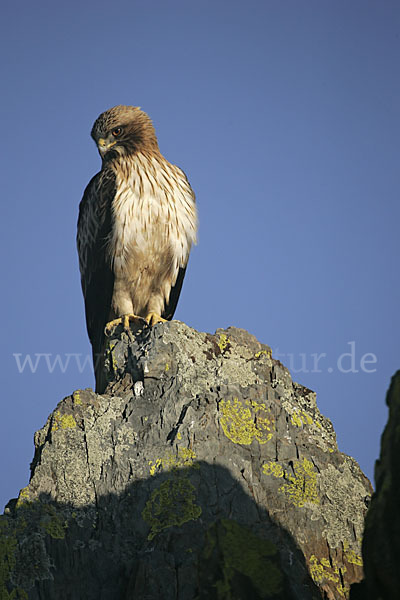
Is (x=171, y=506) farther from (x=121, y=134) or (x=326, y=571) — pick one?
(x=121, y=134)

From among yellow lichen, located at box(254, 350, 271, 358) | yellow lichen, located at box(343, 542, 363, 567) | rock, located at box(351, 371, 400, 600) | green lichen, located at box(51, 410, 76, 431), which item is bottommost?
rock, located at box(351, 371, 400, 600)

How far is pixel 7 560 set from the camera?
11.7ft

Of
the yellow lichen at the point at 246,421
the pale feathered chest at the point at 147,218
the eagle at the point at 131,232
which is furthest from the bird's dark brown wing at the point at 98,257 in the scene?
the yellow lichen at the point at 246,421

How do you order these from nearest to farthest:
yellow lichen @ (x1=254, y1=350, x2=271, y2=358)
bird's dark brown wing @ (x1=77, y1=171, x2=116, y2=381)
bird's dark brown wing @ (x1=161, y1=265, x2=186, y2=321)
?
1. yellow lichen @ (x1=254, y1=350, x2=271, y2=358)
2. bird's dark brown wing @ (x1=77, y1=171, x2=116, y2=381)
3. bird's dark brown wing @ (x1=161, y1=265, x2=186, y2=321)

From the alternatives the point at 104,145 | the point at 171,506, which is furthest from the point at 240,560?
the point at 104,145

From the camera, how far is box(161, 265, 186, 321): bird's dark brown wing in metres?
8.08

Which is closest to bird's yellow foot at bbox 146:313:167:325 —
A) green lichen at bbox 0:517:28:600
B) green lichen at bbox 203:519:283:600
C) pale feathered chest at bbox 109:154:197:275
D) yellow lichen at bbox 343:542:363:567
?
→ pale feathered chest at bbox 109:154:197:275

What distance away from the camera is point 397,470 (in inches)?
91.4

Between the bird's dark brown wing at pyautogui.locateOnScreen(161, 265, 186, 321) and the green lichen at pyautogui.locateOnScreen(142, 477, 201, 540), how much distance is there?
4.27 m

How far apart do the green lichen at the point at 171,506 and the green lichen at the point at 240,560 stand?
3.12 feet

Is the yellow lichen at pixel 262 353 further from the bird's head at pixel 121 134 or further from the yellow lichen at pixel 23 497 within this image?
the bird's head at pixel 121 134

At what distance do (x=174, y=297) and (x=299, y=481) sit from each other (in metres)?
4.32

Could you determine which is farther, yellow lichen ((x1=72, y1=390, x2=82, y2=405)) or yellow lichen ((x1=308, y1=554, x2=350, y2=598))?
yellow lichen ((x1=72, y1=390, x2=82, y2=405))

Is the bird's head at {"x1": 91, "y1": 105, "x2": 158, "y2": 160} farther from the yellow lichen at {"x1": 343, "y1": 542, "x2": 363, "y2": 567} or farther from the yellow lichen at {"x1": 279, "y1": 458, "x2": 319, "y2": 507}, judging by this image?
the yellow lichen at {"x1": 343, "y1": 542, "x2": 363, "y2": 567}
